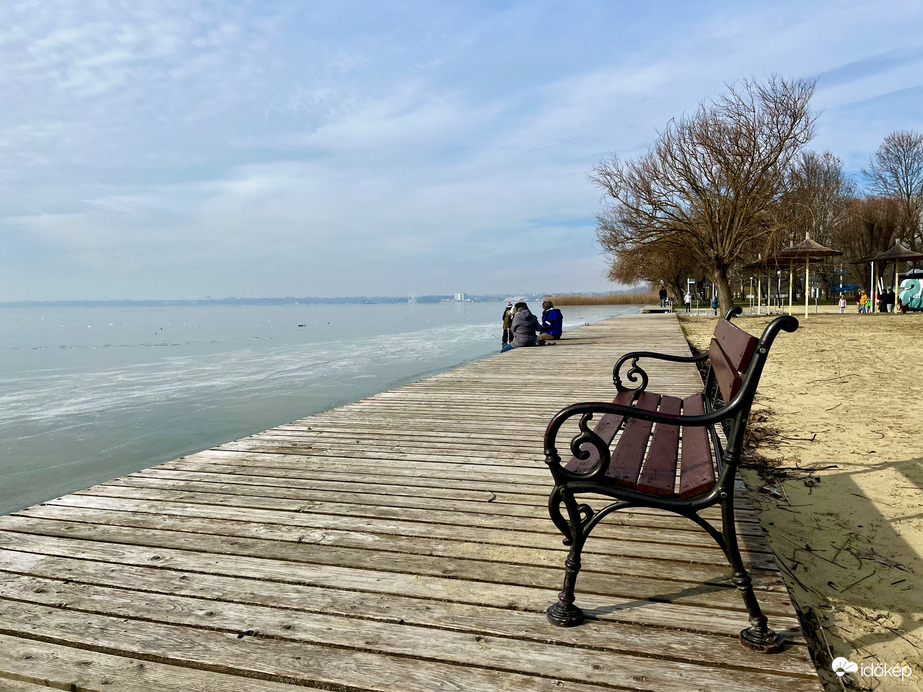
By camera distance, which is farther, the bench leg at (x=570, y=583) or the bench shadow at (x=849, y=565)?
the bench shadow at (x=849, y=565)

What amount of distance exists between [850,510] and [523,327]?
10.2 meters

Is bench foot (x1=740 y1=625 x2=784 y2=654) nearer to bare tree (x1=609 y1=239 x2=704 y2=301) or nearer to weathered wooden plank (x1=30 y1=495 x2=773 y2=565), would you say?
weathered wooden plank (x1=30 y1=495 x2=773 y2=565)

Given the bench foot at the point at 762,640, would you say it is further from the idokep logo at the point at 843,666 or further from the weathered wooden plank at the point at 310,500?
the weathered wooden plank at the point at 310,500

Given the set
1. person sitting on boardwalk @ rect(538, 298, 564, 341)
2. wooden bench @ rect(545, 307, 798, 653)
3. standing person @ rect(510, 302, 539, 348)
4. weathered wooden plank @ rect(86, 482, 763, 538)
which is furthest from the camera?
person sitting on boardwalk @ rect(538, 298, 564, 341)

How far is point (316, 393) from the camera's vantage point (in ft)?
39.6

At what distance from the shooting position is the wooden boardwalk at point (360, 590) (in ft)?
6.64

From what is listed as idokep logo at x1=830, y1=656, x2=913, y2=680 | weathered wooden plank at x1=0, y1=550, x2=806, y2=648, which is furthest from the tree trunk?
weathered wooden plank at x1=0, y1=550, x2=806, y2=648

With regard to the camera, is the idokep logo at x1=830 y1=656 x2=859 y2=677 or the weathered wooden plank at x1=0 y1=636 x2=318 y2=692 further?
the idokep logo at x1=830 y1=656 x2=859 y2=677

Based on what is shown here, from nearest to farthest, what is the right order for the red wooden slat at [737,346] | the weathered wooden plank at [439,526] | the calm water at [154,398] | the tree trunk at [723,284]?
1. the red wooden slat at [737,346]
2. the weathered wooden plank at [439,526]
3. the calm water at [154,398]
4. the tree trunk at [723,284]

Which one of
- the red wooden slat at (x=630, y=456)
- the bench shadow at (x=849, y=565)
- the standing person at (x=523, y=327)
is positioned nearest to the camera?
the red wooden slat at (x=630, y=456)

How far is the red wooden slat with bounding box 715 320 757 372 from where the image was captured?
2.58m

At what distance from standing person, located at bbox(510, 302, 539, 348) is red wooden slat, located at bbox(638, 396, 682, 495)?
34.7ft

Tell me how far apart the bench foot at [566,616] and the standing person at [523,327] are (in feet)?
38.9

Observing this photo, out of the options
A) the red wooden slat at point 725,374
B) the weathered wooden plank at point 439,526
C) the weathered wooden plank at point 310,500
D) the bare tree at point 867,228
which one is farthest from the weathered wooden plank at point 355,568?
the bare tree at point 867,228
